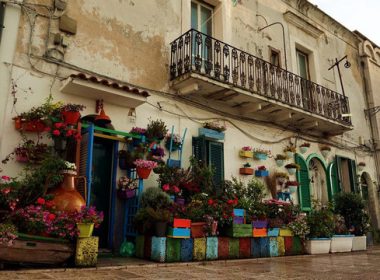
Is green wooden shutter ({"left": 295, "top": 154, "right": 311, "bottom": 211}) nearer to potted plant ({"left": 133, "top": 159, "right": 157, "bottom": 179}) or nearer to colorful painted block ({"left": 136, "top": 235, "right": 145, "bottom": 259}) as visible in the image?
potted plant ({"left": 133, "top": 159, "right": 157, "bottom": 179})

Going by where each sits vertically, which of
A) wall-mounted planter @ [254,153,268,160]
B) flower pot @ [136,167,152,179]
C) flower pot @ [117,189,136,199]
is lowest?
flower pot @ [117,189,136,199]

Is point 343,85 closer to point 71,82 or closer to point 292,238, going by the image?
point 292,238

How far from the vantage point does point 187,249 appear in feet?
19.0

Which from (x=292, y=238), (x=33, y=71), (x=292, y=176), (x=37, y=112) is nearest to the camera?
(x=37, y=112)

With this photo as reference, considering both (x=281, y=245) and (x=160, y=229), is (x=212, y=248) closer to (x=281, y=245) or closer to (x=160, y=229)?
(x=160, y=229)

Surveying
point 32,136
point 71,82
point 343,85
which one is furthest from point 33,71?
point 343,85

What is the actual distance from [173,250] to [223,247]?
104cm

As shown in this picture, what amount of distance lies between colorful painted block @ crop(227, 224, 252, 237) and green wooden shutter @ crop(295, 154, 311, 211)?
12.7 feet

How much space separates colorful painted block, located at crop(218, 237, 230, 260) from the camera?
6160 millimetres

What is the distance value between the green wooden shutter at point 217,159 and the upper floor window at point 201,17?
3178 mm

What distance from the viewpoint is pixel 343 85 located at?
12992mm

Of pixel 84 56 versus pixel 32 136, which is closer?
pixel 32 136

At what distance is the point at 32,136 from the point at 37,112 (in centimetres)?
46

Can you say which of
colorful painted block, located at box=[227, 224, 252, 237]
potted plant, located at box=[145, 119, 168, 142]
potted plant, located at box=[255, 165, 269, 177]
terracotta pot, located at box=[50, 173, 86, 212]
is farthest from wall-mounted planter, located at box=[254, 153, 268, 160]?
terracotta pot, located at box=[50, 173, 86, 212]
